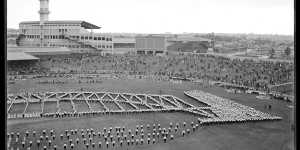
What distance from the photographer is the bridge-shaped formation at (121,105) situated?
25.6 ft

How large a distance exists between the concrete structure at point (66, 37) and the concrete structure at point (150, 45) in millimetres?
1932

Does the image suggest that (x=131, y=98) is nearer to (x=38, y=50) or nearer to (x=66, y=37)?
(x=38, y=50)

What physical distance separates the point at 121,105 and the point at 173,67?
678 centimetres

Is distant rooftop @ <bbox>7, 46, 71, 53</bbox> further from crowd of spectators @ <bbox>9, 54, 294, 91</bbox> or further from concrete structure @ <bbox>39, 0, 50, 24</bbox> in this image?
concrete structure @ <bbox>39, 0, 50, 24</bbox>


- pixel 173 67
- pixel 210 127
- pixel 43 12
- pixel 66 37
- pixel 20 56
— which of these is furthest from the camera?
pixel 43 12

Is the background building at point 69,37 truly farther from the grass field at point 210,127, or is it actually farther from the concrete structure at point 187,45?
the grass field at point 210,127

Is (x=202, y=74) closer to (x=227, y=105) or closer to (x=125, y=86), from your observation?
(x=125, y=86)

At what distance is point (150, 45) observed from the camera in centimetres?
1981

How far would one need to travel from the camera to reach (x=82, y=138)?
6.02 meters

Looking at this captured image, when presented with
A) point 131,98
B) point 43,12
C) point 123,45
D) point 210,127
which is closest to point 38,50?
point 43,12

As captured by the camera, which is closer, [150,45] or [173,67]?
[173,67]

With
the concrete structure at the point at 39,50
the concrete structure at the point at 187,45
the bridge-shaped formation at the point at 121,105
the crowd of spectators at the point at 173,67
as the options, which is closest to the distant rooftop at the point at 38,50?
the concrete structure at the point at 39,50

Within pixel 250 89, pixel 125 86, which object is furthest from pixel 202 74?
pixel 125 86

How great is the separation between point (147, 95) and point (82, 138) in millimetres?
4172
